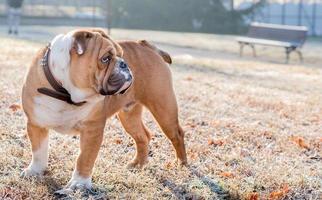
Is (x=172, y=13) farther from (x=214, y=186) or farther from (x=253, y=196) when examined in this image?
(x=253, y=196)

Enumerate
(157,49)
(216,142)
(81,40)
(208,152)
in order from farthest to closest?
(216,142) < (208,152) < (157,49) < (81,40)

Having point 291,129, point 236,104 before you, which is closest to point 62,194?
point 291,129

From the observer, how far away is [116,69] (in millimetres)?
4098

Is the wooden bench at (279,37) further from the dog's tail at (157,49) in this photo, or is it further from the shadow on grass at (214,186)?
the shadow on grass at (214,186)

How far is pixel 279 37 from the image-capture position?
67.2ft

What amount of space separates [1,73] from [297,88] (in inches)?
217

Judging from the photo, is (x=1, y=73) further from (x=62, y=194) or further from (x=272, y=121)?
(x=62, y=194)

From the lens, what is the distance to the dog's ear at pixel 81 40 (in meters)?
3.96

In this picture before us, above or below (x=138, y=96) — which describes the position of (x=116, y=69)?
above

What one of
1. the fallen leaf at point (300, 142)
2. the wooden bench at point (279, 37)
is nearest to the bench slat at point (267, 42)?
the wooden bench at point (279, 37)

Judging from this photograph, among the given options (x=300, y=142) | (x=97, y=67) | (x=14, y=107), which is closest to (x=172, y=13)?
(x=14, y=107)

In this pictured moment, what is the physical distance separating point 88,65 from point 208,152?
2.16 meters

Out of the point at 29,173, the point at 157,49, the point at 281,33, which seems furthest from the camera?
the point at 281,33

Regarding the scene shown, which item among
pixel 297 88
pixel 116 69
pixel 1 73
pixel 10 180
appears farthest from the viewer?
pixel 297 88
